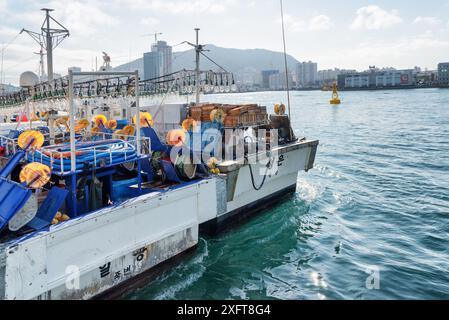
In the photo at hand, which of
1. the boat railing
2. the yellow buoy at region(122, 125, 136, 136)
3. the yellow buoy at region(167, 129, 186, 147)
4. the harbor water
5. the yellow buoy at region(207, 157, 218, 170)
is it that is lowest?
the harbor water

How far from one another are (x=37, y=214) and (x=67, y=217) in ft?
2.45

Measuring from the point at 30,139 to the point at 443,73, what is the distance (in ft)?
702

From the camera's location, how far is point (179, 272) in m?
11.6

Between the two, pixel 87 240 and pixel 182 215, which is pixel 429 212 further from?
pixel 87 240

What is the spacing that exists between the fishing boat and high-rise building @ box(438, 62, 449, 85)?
658ft

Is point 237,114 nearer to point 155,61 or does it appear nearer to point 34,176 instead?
point 34,176

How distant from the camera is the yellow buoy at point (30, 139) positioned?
35.3 ft

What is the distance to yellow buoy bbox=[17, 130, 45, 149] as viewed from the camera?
35.3 feet

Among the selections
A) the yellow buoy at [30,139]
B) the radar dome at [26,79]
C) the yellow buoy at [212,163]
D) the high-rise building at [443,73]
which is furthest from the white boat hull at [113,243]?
the high-rise building at [443,73]

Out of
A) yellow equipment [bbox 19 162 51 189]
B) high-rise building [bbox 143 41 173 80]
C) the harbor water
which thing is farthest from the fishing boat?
high-rise building [bbox 143 41 173 80]

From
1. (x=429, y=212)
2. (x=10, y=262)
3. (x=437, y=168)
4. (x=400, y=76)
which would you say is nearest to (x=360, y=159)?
(x=437, y=168)

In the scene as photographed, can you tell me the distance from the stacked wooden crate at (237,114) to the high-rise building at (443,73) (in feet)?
653

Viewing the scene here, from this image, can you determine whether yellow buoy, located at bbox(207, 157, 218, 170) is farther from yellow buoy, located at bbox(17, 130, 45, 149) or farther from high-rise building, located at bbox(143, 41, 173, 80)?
high-rise building, located at bbox(143, 41, 173, 80)
